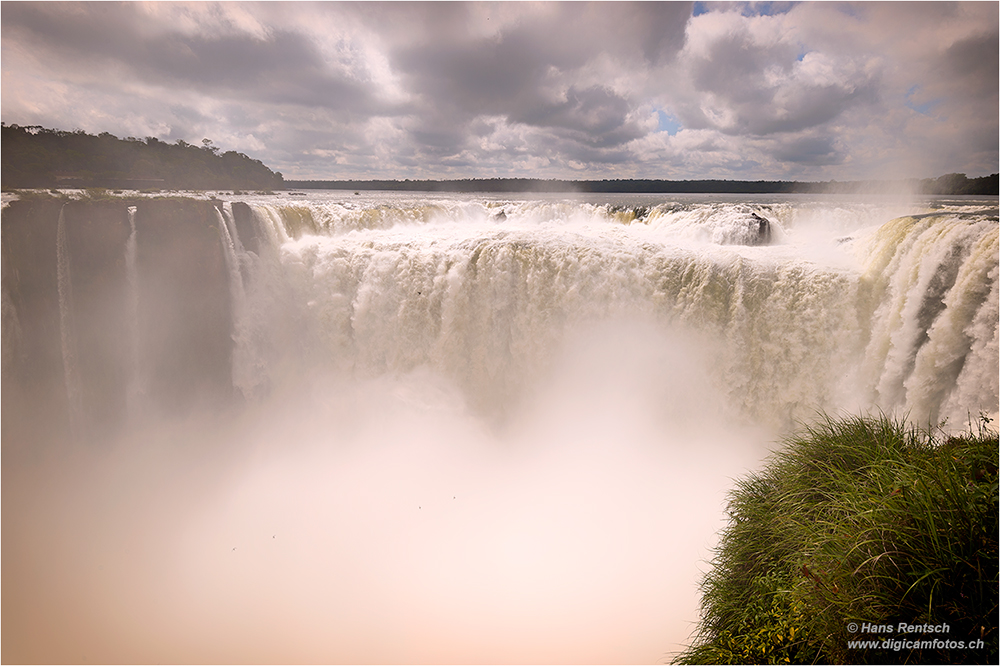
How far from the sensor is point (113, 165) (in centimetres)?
870

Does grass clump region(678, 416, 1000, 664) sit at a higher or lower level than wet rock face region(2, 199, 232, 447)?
lower

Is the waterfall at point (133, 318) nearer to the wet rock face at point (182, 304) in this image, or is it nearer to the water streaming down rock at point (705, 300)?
the wet rock face at point (182, 304)

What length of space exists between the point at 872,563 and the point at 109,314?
10.8 metres

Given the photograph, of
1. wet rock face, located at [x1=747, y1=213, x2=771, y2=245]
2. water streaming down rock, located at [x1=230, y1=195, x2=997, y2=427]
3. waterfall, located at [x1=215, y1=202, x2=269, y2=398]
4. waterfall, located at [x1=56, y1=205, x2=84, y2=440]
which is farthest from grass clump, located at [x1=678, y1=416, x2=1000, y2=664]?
waterfall, located at [x1=56, y1=205, x2=84, y2=440]

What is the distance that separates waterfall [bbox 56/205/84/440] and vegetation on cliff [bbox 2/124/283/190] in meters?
1.12

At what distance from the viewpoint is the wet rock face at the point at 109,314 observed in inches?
261

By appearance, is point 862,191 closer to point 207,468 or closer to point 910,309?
point 910,309

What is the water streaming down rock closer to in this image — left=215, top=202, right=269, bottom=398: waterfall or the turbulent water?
the turbulent water

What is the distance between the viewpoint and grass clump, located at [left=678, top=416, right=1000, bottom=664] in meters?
2.07

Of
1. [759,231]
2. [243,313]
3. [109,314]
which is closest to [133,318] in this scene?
[109,314]

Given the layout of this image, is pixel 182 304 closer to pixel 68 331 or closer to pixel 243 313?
pixel 243 313

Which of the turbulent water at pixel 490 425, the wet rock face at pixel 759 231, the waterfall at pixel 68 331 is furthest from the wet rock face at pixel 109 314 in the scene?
the wet rock face at pixel 759 231

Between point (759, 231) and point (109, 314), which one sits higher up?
point (759, 231)

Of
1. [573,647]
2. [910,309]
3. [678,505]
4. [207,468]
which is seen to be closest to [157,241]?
[207,468]
